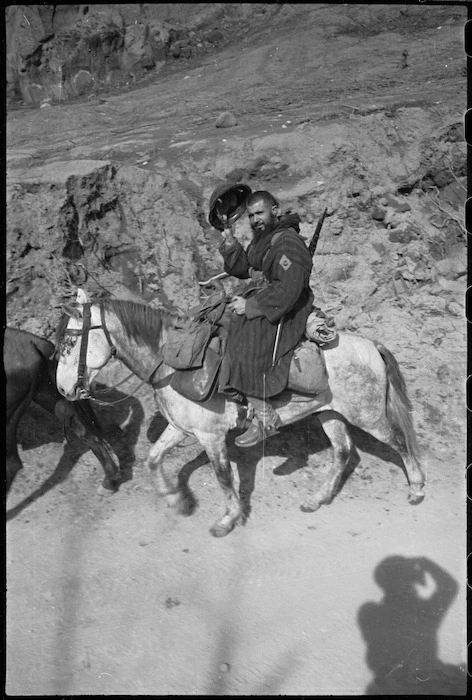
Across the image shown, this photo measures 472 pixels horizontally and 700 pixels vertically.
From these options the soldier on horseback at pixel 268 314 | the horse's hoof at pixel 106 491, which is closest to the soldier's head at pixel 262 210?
the soldier on horseback at pixel 268 314

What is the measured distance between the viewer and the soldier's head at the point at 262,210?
5.01 meters

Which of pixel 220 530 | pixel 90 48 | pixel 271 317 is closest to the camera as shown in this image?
pixel 271 317

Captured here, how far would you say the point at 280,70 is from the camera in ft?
49.6

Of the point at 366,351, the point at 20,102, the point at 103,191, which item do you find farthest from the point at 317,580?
the point at 20,102

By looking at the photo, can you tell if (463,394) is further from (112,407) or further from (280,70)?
(280,70)

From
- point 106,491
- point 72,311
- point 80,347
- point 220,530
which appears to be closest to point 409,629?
point 220,530

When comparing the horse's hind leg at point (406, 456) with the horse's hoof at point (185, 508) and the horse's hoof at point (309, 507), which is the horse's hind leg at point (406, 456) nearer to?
the horse's hoof at point (309, 507)

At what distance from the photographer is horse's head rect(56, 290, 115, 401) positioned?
201 inches

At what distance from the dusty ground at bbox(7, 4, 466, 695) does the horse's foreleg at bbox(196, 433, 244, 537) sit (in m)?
0.18

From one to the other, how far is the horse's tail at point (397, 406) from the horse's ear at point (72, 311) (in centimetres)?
309

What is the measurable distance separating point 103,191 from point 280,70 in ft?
28.9

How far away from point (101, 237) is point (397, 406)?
18.2 feet

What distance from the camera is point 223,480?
5492mm

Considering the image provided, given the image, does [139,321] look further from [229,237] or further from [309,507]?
[309,507]
